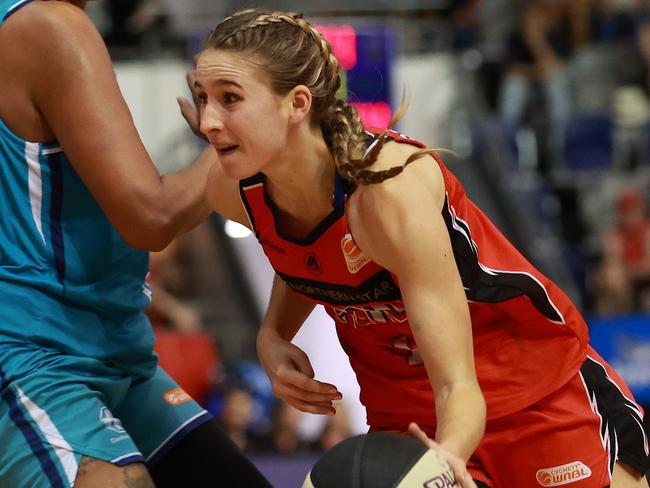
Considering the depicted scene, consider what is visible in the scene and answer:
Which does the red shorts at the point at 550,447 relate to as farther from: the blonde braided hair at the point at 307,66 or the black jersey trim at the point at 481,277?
the blonde braided hair at the point at 307,66

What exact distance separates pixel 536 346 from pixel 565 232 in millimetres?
6825

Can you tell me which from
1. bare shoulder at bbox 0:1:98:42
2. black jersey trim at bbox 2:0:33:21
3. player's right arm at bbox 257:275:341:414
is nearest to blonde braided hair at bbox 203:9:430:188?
bare shoulder at bbox 0:1:98:42

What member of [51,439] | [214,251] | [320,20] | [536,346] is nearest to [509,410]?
[536,346]

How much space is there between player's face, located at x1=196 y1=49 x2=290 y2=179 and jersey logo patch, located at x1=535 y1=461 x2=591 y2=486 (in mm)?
1062

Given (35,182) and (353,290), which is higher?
(35,182)

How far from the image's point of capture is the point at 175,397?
3.07 metres

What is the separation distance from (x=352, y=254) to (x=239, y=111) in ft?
1.38

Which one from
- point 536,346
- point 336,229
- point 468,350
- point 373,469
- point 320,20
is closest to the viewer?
point 373,469

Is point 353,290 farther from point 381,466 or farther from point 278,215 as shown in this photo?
point 381,466

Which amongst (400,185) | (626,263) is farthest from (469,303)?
(626,263)

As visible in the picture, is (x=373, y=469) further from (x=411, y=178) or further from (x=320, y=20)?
(x=320, y=20)

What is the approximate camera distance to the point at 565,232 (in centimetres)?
941

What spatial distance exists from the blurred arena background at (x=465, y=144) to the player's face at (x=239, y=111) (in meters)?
4.68

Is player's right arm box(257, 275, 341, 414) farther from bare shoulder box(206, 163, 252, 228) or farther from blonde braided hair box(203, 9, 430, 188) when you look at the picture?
blonde braided hair box(203, 9, 430, 188)
